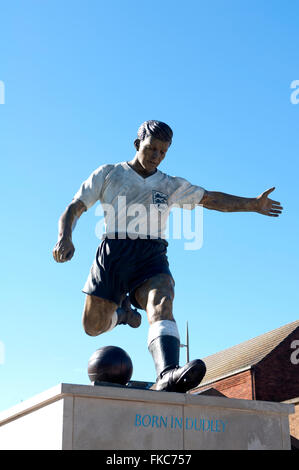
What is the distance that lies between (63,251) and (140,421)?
1641 mm

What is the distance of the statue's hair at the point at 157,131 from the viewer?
19.4 ft

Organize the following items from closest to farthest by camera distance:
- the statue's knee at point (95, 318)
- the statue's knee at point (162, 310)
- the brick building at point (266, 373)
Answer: the statue's knee at point (162, 310) → the statue's knee at point (95, 318) → the brick building at point (266, 373)

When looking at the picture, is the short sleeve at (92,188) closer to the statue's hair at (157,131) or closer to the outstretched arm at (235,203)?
the statue's hair at (157,131)

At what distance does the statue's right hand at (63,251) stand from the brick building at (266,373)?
1795 centimetres

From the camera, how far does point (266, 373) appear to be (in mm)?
23188

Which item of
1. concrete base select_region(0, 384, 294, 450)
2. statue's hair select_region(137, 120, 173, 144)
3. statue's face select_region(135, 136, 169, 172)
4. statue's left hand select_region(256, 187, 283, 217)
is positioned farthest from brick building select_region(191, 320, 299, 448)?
concrete base select_region(0, 384, 294, 450)

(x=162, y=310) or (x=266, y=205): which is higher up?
(x=266, y=205)

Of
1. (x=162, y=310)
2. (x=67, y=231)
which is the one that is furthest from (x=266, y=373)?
(x=67, y=231)

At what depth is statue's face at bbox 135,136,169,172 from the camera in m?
5.95

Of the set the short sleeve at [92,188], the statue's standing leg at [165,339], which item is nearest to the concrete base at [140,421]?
the statue's standing leg at [165,339]

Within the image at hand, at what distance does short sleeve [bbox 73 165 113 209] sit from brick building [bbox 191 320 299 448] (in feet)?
57.9

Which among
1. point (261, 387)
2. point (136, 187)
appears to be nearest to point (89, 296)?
point (136, 187)

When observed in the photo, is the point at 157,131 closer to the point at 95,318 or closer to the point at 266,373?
the point at 95,318

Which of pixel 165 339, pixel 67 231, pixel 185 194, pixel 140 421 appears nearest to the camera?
pixel 140 421
